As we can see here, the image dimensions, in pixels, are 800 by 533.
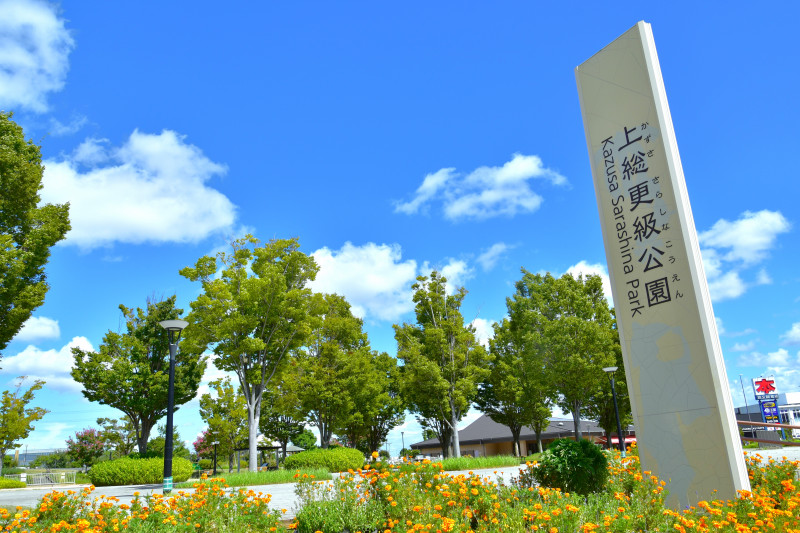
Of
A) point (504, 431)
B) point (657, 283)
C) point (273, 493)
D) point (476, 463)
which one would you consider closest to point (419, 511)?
point (657, 283)

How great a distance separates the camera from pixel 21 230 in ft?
54.8

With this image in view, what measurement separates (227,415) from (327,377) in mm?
10730

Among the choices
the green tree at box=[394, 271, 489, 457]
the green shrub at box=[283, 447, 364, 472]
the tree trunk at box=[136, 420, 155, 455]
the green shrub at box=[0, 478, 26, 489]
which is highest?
the green tree at box=[394, 271, 489, 457]

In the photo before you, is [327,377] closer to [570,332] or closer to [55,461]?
[570,332]

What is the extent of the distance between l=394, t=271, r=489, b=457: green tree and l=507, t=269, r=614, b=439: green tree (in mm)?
3629

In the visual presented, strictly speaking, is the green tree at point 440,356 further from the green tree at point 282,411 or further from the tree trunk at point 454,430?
the green tree at point 282,411

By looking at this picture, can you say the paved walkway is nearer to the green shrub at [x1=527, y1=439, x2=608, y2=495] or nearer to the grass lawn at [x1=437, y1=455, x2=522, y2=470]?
the green shrub at [x1=527, y1=439, x2=608, y2=495]

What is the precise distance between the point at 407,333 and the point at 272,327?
9547mm

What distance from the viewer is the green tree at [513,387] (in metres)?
29.5

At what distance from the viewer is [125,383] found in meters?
27.6

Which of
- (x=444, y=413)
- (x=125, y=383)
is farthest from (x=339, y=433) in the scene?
(x=125, y=383)

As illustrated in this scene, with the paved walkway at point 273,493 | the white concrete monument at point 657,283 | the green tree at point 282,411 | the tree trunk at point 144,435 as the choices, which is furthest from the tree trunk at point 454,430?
the white concrete monument at point 657,283

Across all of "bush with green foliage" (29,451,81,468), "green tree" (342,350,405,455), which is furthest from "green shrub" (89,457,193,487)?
"bush with green foliage" (29,451,81,468)

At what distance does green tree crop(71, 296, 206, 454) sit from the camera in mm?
27984
